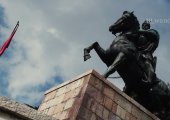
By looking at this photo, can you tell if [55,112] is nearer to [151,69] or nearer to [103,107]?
[103,107]

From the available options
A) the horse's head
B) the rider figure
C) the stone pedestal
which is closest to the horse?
the horse's head

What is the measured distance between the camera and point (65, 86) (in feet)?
28.4

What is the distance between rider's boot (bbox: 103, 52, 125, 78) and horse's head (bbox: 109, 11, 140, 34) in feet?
3.52

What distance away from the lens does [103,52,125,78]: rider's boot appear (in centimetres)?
926

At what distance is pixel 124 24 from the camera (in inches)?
415

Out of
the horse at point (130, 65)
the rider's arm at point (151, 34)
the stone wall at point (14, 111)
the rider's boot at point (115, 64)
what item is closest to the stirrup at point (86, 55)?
the horse at point (130, 65)

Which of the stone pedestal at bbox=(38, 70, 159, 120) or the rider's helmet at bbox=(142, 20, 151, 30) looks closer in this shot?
the stone pedestal at bbox=(38, 70, 159, 120)

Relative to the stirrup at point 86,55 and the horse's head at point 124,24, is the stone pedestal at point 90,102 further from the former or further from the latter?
the horse's head at point 124,24

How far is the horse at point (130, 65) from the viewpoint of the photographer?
32.0 ft

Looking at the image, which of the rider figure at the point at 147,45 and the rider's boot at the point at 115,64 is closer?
the rider's boot at the point at 115,64

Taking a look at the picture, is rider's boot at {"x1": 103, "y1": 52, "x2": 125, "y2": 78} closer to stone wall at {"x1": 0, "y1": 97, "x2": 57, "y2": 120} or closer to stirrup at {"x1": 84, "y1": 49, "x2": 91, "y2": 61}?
stirrup at {"x1": 84, "y1": 49, "x2": 91, "y2": 61}

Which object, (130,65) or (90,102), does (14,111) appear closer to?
(90,102)

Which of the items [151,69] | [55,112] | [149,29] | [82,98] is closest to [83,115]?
[82,98]

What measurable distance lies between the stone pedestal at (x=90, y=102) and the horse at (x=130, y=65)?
3.35 ft
